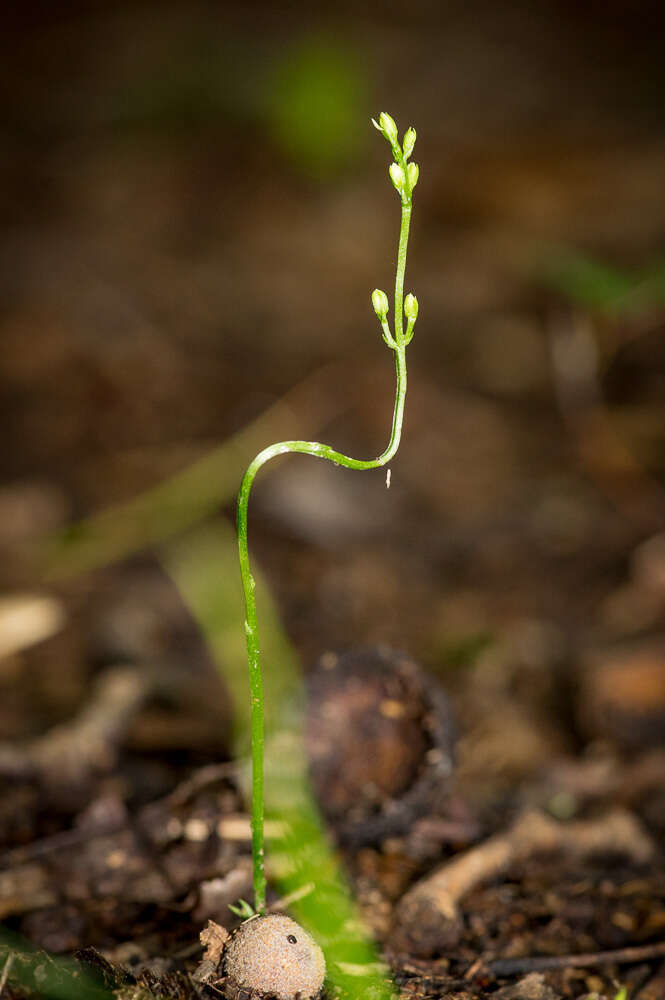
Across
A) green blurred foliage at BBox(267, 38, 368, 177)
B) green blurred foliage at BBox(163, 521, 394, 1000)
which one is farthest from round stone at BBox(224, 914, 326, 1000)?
green blurred foliage at BBox(267, 38, 368, 177)

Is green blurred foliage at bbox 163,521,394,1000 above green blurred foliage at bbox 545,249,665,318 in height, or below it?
below

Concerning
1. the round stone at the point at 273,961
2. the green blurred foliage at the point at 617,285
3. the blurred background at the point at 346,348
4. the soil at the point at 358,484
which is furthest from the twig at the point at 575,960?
the green blurred foliage at the point at 617,285

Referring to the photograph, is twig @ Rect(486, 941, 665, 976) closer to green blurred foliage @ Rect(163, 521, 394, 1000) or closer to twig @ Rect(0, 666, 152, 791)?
green blurred foliage @ Rect(163, 521, 394, 1000)

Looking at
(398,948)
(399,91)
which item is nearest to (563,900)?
(398,948)

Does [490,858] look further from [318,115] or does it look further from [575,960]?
[318,115]

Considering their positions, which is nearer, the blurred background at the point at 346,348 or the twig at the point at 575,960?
the twig at the point at 575,960

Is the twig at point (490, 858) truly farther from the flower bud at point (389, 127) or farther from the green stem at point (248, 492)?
the flower bud at point (389, 127)

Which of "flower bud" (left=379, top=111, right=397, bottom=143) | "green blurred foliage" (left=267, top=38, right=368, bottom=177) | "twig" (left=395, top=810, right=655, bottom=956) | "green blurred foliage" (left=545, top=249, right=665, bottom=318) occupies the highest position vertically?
"green blurred foliage" (left=267, top=38, right=368, bottom=177)
